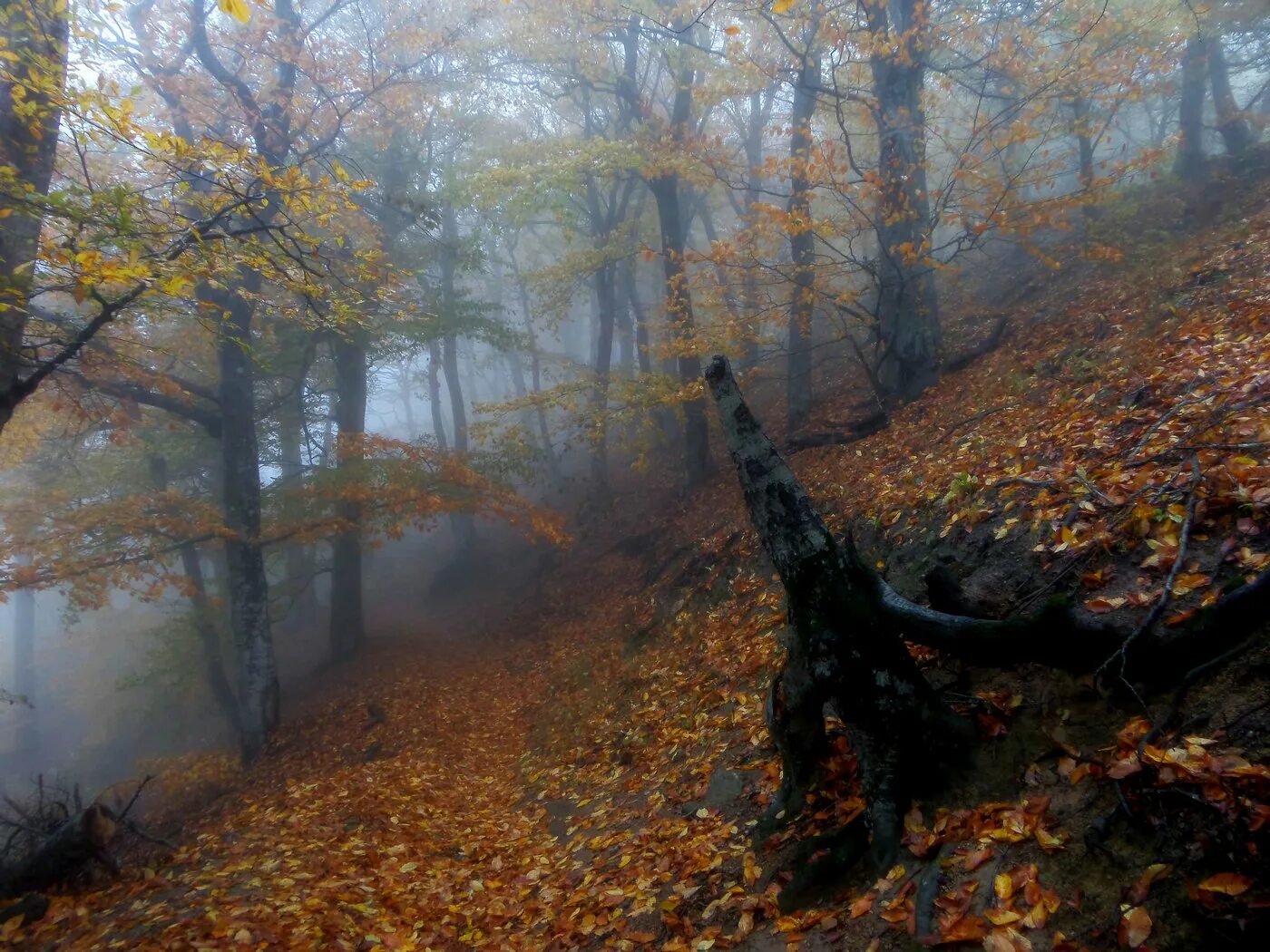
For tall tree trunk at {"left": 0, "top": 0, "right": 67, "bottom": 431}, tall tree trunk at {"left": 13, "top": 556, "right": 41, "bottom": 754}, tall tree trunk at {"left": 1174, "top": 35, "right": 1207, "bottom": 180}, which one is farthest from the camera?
tall tree trunk at {"left": 13, "top": 556, "right": 41, "bottom": 754}

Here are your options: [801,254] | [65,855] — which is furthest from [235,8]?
[801,254]

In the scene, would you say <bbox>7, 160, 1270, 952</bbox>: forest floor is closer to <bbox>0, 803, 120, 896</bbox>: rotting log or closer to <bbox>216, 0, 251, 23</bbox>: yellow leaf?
<bbox>0, 803, 120, 896</bbox>: rotting log

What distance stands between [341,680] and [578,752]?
843cm

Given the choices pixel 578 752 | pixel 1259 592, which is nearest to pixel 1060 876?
pixel 1259 592

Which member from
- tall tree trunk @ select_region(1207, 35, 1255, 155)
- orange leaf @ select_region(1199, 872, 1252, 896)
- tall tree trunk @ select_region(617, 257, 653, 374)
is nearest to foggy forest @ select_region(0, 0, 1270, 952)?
orange leaf @ select_region(1199, 872, 1252, 896)

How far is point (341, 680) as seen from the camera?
14.9 m

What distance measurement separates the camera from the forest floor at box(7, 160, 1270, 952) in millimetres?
2879

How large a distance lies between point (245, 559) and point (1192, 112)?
811 inches

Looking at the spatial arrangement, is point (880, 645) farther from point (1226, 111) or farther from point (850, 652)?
point (1226, 111)

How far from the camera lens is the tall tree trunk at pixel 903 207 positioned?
31.1 feet

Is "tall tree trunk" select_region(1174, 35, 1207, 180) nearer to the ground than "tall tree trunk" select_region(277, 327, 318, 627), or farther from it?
farther from it

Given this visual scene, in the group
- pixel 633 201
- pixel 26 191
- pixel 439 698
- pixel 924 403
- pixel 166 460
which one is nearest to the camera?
pixel 26 191

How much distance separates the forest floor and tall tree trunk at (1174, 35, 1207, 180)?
3.47 m

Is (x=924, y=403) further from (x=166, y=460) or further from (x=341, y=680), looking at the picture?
(x=166, y=460)
